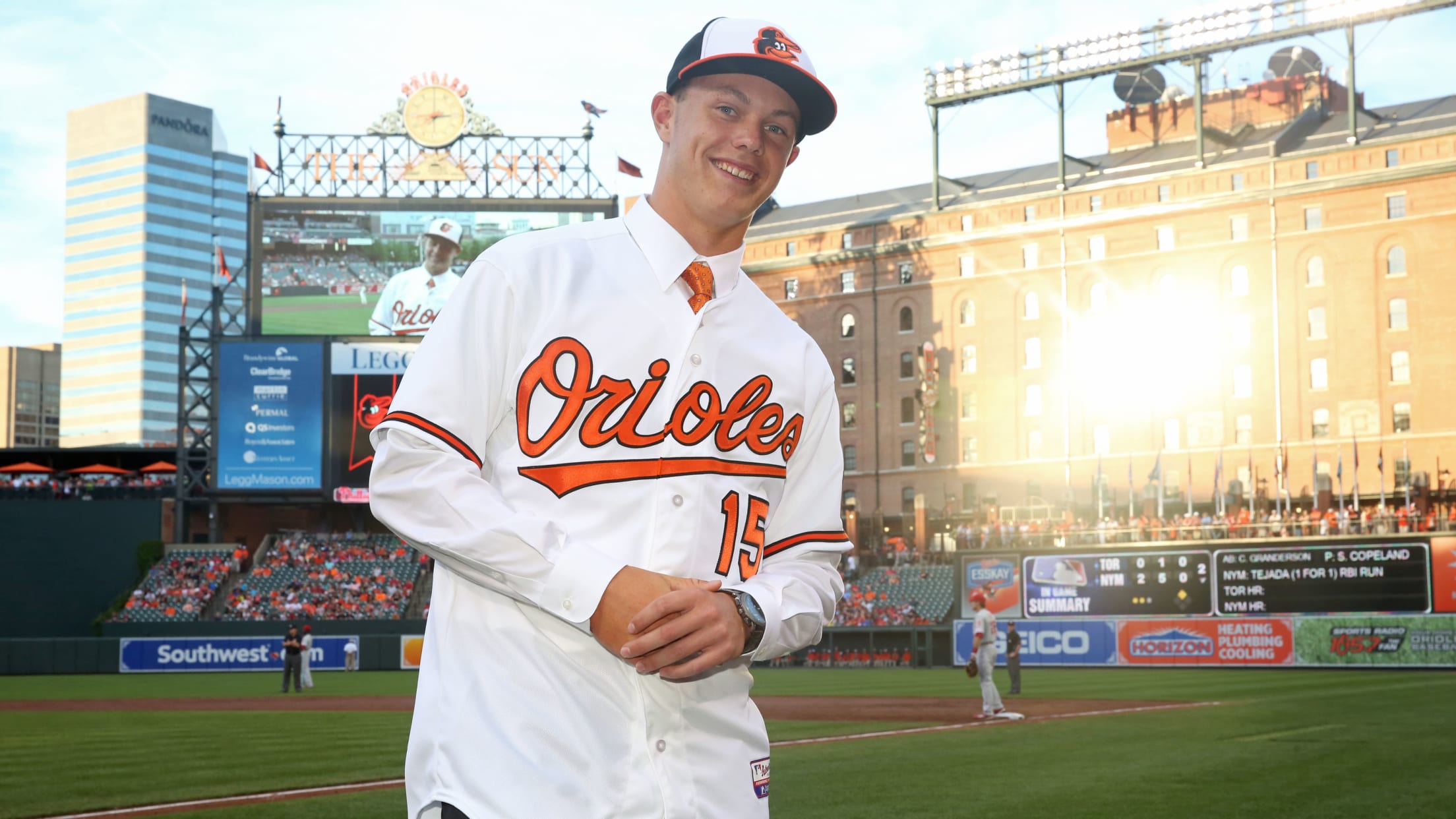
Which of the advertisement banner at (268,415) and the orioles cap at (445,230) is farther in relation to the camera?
the orioles cap at (445,230)

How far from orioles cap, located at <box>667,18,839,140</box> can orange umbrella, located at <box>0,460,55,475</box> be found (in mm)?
65546

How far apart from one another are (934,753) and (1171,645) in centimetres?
2707

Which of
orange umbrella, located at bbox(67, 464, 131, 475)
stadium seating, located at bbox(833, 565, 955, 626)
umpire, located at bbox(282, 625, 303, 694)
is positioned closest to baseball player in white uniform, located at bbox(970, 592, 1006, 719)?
umpire, located at bbox(282, 625, 303, 694)

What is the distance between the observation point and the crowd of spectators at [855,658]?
153 feet

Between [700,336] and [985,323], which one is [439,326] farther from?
[985,323]

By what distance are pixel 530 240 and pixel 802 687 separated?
29.0 metres

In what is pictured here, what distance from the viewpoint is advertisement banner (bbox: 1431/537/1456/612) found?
3612cm

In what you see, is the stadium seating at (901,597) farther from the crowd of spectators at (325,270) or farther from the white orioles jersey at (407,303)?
the crowd of spectators at (325,270)

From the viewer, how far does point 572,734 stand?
2547 mm

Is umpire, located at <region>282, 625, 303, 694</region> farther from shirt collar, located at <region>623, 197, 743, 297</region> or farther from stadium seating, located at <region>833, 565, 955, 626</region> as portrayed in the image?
shirt collar, located at <region>623, 197, 743, 297</region>

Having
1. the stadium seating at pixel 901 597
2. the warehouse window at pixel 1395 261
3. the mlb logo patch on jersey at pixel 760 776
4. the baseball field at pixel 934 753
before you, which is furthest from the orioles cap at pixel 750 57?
the warehouse window at pixel 1395 261

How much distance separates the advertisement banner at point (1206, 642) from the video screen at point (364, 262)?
1018 inches

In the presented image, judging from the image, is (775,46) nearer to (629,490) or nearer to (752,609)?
(629,490)

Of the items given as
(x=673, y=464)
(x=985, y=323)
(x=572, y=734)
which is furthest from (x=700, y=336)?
(x=985, y=323)
